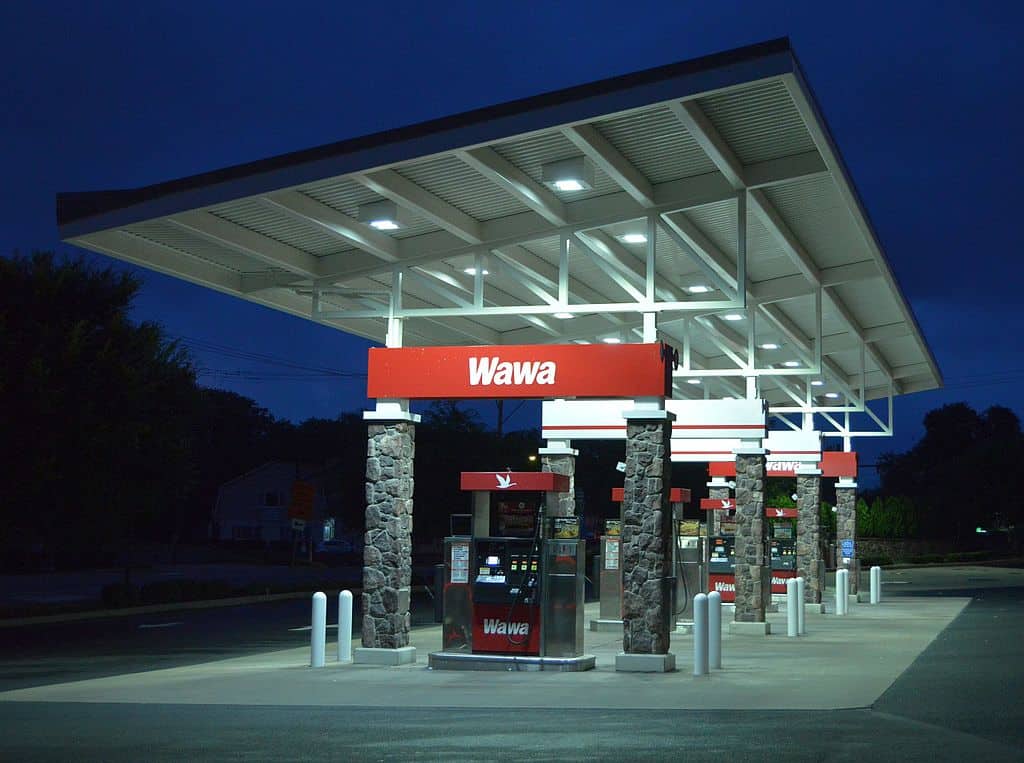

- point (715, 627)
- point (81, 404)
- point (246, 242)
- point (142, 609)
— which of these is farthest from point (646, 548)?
point (142, 609)

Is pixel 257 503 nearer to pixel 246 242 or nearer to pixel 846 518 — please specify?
pixel 846 518

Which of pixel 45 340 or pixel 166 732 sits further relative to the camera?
pixel 45 340

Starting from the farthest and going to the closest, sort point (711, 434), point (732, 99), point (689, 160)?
point (711, 434) → point (689, 160) → point (732, 99)

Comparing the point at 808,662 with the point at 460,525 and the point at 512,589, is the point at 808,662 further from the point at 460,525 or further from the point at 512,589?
the point at 460,525

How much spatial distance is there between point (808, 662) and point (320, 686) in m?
6.39

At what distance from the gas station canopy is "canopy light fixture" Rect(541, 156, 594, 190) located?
3cm

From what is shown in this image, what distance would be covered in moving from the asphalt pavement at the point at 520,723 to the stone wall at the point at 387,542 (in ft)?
2.89

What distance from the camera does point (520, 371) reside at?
52.3 feet

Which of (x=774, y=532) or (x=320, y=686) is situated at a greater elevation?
(x=774, y=532)

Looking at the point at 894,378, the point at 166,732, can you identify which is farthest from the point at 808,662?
the point at 894,378

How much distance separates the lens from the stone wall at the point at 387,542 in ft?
54.2

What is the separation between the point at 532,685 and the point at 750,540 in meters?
10.1

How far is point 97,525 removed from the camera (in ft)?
97.3

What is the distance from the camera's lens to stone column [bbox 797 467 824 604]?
3012 cm
